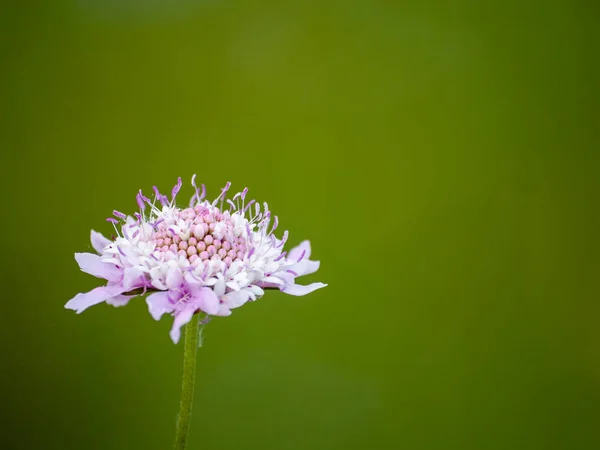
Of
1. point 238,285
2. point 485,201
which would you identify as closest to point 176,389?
point 238,285

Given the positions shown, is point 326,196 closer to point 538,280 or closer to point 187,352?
point 538,280

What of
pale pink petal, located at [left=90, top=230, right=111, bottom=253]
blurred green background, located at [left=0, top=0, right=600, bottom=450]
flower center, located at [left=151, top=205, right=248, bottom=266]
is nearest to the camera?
flower center, located at [left=151, top=205, right=248, bottom=266]

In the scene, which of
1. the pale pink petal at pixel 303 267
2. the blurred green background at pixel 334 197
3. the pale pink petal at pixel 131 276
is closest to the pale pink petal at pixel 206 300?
the pale pink petal at pixel 131 276

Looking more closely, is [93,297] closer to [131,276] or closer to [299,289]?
[131,276]

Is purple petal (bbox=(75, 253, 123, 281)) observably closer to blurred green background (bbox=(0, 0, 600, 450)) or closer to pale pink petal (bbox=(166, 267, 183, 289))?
pale pink petal (bbox=(166, 267, 183, 289))

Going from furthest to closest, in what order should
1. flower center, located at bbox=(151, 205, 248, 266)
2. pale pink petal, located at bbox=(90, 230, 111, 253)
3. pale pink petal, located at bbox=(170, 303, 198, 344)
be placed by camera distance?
pale pink petal, located at bbox=(90, 230, 111, 253) → flower center, located at bbox=(151, 205, 248, 266) → pale pink petal, located at bbox=(170, 303, 198, 344)

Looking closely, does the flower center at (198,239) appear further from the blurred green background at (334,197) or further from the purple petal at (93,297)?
the blurred green background at (334,197)

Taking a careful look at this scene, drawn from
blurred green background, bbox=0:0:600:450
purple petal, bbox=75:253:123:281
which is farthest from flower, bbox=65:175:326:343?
blurred green background, bbox=0:0:600:450
